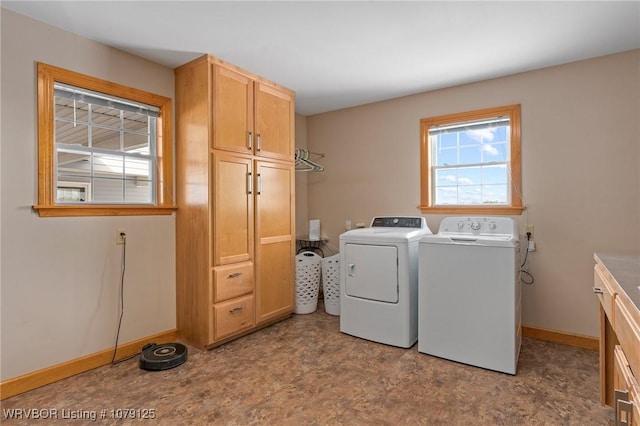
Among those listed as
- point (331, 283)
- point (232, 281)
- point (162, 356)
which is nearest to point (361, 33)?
point (232, 281)

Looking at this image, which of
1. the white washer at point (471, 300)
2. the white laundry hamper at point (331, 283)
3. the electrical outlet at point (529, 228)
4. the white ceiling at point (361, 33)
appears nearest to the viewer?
the white ceiling at point (361, 33)

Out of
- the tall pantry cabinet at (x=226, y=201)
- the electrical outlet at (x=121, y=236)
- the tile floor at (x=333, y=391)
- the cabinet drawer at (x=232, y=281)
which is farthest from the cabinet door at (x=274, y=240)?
the electrical outlet at (x=121, y=236)

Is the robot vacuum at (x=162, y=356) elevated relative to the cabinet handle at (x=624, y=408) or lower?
lower

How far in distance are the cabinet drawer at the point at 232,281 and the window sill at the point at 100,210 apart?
685 millimetres

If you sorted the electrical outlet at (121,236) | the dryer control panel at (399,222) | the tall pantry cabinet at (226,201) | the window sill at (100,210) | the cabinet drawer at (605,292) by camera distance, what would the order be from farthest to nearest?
the dryer control panel at (399,222)
the tall pantry cabinet at (226,201)
the electrical outlet at (121,236)
the window sill at (100,210)
the cabinet drawer at (605,292)

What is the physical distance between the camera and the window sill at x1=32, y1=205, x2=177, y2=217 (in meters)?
2.12

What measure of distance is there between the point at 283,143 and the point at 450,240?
1806 mm

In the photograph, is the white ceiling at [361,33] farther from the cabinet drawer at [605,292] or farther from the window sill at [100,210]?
the cabinet drawer at [605,292]

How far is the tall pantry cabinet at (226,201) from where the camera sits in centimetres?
261

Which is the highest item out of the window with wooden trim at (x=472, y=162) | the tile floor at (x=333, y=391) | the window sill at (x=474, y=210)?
the window with wooden trim at (x=472, y=162)

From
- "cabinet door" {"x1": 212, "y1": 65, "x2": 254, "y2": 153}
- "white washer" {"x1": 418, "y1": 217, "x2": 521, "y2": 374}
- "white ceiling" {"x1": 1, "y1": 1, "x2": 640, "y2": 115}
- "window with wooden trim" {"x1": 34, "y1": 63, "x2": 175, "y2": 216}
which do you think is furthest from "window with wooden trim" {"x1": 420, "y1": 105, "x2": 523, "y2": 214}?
"window with wooden trim" {"x1": 34, "y1": 63, "x2": 175, "y2": 216}

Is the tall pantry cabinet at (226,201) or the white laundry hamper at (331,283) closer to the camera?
the tall pantry cabinet at (226,201)

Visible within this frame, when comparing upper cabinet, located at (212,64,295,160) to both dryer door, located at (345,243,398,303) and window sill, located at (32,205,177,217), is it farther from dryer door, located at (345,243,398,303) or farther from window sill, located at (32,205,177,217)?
dryer door, located at (345,243,398,303)

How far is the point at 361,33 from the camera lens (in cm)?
227
